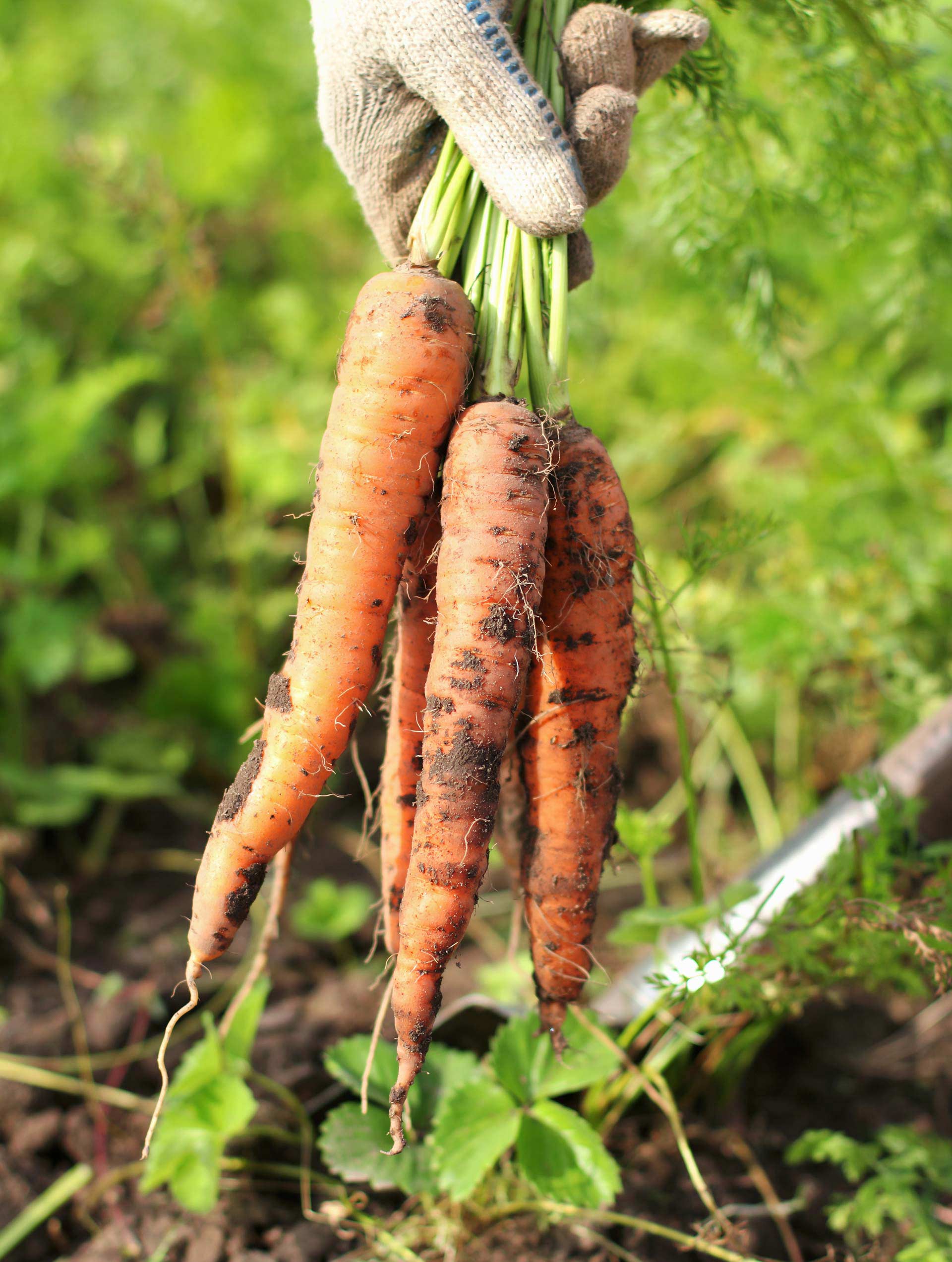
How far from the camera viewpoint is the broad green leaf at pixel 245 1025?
124 centimetres

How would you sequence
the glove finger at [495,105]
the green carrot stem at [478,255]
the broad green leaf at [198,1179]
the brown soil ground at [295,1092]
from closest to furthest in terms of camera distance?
the glove finger at [495,105] → the green carrot stem at [478,255] → the broad green leaf at [198,1179] → the brown soil ground at [295,1092]

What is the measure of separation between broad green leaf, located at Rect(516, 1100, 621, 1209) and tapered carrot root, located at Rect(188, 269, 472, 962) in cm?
50

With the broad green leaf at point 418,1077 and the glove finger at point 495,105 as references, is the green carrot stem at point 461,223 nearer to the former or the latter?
the glove finger at point 495,105

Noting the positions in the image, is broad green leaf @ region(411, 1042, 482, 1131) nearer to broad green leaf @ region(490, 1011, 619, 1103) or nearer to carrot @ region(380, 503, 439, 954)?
broad green leaf @ region(490, 1011, 619, 1103)

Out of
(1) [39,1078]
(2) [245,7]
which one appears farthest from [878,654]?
(2) [245,7]

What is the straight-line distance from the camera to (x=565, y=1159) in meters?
1.13

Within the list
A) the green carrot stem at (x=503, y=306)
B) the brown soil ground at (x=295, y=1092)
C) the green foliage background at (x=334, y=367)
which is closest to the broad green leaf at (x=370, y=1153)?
the brown soil ground at (x=295, y=1092)

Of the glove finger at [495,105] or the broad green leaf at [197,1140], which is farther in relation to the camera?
the broad green leaf at [197,1140]

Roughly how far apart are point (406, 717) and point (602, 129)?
0.78 metres

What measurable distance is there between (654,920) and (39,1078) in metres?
1.09

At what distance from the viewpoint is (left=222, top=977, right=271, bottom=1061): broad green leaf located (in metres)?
1.24

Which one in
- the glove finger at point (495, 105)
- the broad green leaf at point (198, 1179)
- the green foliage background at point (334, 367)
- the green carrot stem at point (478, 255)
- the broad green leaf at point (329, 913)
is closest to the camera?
the glove finger at point (495, 105)

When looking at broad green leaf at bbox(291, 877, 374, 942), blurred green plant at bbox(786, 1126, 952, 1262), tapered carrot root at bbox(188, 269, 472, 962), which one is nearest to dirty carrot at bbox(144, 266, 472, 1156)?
tapered carrot root at bbox(188, 269, 472, 962)

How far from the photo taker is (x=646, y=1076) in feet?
4.27
